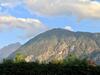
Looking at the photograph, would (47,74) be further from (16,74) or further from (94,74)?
(94,74)

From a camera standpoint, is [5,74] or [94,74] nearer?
[5,74]

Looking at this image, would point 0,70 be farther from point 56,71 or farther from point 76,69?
point 76,69

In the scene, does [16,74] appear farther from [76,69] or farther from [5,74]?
[76,69]

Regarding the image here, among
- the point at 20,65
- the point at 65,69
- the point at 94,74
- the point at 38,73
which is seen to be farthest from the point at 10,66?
the point at 94,74

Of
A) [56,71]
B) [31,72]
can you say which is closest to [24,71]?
[31,72]

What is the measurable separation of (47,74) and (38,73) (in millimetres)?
1700

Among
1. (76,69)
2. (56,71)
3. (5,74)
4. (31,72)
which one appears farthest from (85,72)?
(5,74)

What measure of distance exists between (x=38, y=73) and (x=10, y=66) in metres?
5.85

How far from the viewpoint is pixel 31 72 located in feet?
185

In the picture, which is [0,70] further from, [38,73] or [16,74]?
[38,73]

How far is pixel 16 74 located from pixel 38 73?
3709 mm

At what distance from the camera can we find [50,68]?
192 ft

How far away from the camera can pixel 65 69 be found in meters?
57.7

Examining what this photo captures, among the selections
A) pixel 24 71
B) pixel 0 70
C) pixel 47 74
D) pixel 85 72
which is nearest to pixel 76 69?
pixel 85 72
